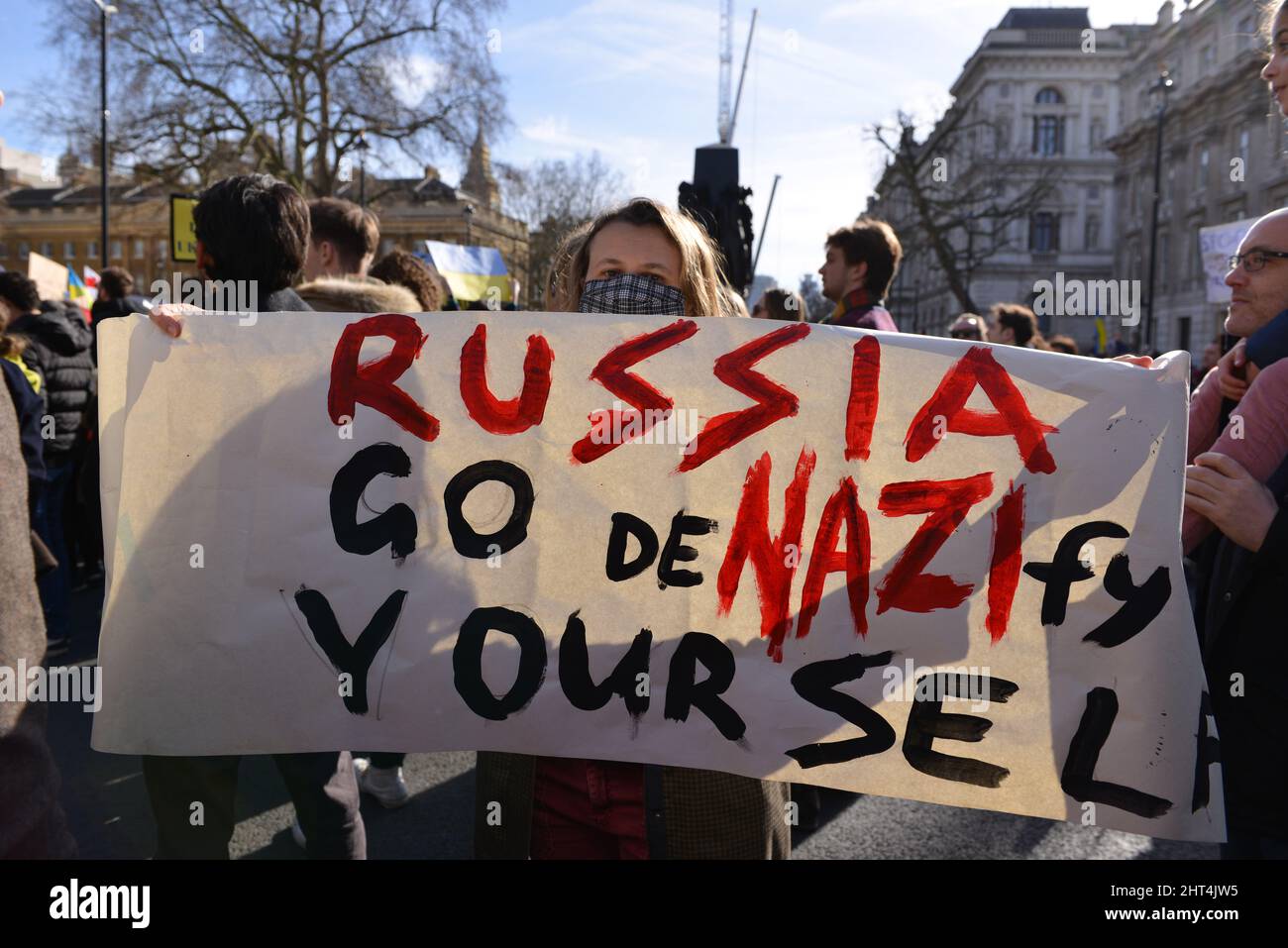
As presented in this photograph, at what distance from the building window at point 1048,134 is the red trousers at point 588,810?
228 ft

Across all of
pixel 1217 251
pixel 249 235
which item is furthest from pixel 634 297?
pixel 1217 251

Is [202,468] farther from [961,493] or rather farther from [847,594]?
[961,493]

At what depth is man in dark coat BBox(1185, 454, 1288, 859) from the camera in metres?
1.84

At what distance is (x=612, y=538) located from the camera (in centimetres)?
183

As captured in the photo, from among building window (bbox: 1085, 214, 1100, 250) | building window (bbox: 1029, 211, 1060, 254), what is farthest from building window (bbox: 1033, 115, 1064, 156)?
building window (bbox: 1085, 214, 1100, 250)

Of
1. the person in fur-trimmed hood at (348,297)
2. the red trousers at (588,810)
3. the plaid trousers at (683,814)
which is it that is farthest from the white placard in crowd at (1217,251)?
the red trousers at (588,810)

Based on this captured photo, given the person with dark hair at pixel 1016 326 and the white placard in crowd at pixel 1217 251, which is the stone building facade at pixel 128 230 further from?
the person with dark hair at pixel 1016 326

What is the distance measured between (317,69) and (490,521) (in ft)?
86.1

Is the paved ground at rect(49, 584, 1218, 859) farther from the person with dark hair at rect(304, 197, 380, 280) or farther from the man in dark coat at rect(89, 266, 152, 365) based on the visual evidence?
the man in dark coat at rect(89, 266, 152, 365)

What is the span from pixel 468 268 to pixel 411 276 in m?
7.63

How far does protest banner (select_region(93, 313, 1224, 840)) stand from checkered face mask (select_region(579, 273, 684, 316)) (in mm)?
106

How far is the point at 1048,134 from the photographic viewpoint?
63.5 m
